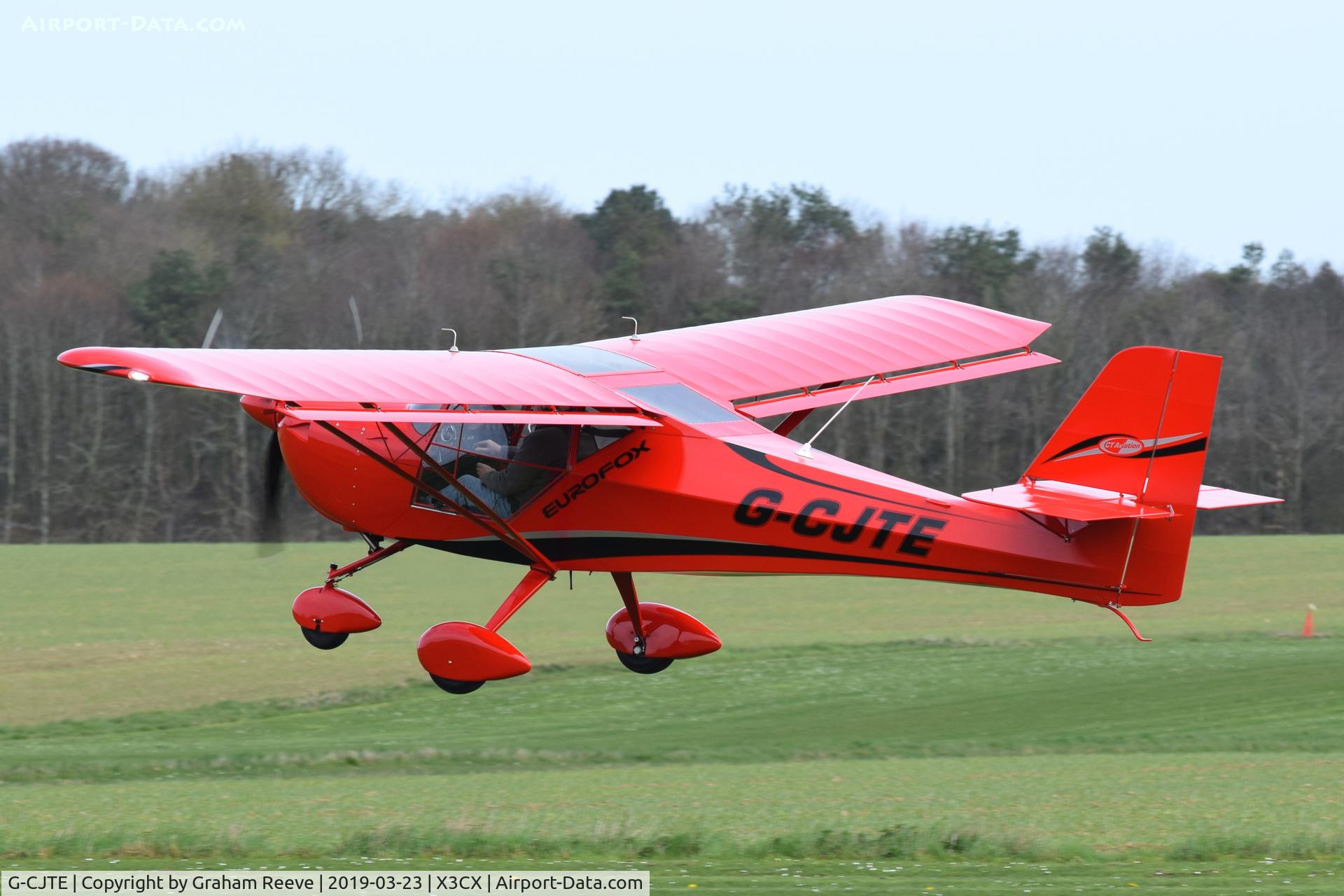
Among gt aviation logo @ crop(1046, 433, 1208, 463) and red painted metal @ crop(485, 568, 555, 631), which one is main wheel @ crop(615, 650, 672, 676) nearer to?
red painted metal @ crop(485, 568, 555, 631)

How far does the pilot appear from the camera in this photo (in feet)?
38.2

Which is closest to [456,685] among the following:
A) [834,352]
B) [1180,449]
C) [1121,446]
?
[834,352]

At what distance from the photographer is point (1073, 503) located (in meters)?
10.7

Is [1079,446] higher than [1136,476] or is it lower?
higher

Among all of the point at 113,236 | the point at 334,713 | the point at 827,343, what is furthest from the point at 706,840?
the point at 113,236

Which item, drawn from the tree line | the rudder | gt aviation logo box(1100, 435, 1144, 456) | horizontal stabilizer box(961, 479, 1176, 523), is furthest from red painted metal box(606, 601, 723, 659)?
the tree line

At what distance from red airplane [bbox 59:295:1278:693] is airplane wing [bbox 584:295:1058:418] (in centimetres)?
55

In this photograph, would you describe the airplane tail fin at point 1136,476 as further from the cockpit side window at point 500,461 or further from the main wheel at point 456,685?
the main wheel at point 456,685

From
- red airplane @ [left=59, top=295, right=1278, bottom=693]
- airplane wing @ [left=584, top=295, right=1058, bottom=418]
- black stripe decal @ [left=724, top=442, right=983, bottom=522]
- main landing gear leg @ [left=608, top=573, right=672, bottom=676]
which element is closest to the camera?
red airplane @ [left=59, top=295, right=1278, bottom=693]

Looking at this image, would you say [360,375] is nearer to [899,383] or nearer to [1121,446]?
[1121,446]

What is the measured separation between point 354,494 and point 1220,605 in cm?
3447

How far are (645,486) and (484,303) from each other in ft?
119

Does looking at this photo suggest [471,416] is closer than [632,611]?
Yes

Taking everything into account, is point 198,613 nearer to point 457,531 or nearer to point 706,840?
point 706,840
